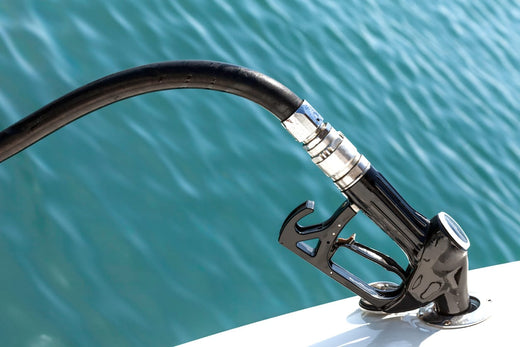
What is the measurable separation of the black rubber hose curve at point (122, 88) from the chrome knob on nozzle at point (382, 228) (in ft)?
0.37

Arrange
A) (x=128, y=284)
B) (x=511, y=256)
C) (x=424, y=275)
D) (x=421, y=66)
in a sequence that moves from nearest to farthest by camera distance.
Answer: (x=424, y=275)
(x=128, y=284)
(x=511, y=256)
(x=421, y=66)

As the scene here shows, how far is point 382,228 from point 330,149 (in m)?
0.16

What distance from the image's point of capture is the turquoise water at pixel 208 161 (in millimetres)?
1990

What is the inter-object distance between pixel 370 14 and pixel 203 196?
1.88 meters

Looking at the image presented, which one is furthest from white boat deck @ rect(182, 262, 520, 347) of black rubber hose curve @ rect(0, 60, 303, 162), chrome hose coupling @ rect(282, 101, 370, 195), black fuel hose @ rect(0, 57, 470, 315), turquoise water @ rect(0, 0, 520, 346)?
turquoise water @ rect(0, 0, 520, 346)

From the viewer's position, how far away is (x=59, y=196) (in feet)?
7.06

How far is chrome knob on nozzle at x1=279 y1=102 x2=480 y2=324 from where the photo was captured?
119 centimetres

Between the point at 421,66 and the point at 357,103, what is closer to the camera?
the point at 357,103

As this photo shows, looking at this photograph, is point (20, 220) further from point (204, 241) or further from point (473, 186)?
point (473, 186)

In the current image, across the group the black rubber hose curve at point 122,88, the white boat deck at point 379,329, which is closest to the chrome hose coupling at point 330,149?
the black rubber hose curve at point 122,88

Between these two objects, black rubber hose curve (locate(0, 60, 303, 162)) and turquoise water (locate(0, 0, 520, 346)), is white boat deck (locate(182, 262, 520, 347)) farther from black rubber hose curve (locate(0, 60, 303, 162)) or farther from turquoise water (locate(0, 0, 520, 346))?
turquoise water (locate(0, 0, 520, 346))

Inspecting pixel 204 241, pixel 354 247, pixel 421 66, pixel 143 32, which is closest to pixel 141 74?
pixel 354 247

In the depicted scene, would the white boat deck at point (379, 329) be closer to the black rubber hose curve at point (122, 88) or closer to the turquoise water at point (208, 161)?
the black rubber hose curve at point (122, 88)

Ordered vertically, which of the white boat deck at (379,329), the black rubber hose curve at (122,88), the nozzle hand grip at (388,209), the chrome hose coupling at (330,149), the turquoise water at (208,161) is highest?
the turquoise water at (208,161)
